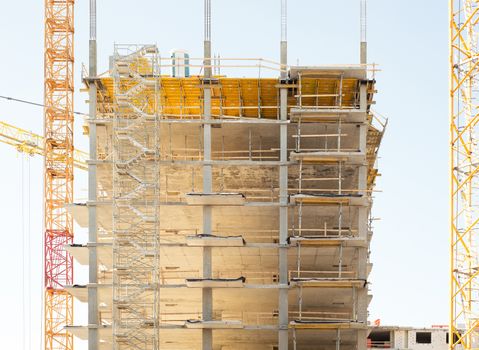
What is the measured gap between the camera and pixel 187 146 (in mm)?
57250

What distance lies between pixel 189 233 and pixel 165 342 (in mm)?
6493

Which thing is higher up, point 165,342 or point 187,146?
point 187,146

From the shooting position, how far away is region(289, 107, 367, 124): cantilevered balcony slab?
52.4 meters

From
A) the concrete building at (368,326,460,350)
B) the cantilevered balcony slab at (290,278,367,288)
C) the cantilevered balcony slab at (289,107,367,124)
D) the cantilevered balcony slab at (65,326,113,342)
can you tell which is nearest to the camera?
the cantilevered balcony slab at (290,278,367,288)

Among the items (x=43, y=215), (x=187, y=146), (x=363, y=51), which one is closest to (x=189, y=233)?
(x=187, y=146)

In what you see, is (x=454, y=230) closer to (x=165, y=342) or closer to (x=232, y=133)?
(x=232, y=133)

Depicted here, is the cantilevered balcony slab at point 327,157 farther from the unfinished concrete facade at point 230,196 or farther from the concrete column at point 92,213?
the concrete column at point 92,213

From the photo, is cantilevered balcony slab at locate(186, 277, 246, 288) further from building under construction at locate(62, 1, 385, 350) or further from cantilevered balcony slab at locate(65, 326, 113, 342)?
cantilevered balcony slab at locate(65, 326, 113, 342)

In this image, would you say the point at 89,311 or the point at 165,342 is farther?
the point at 165,342

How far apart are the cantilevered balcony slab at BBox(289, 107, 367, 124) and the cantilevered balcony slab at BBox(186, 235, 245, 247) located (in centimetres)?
685

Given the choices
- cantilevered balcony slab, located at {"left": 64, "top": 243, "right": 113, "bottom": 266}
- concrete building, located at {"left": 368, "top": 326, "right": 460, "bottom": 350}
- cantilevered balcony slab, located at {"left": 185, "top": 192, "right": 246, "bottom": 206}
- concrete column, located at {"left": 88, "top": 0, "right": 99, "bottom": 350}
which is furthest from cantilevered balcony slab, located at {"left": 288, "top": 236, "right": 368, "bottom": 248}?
concrete building, located at {"left": 368, "top": 326, "right": 460, "bottom": 350}

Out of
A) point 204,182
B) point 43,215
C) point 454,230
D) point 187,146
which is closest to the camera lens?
point 454,230

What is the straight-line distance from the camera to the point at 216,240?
52156mm

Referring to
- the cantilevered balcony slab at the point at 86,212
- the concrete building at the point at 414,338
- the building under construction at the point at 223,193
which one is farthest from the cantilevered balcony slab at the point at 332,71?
the concrete building at the point at 414,338
